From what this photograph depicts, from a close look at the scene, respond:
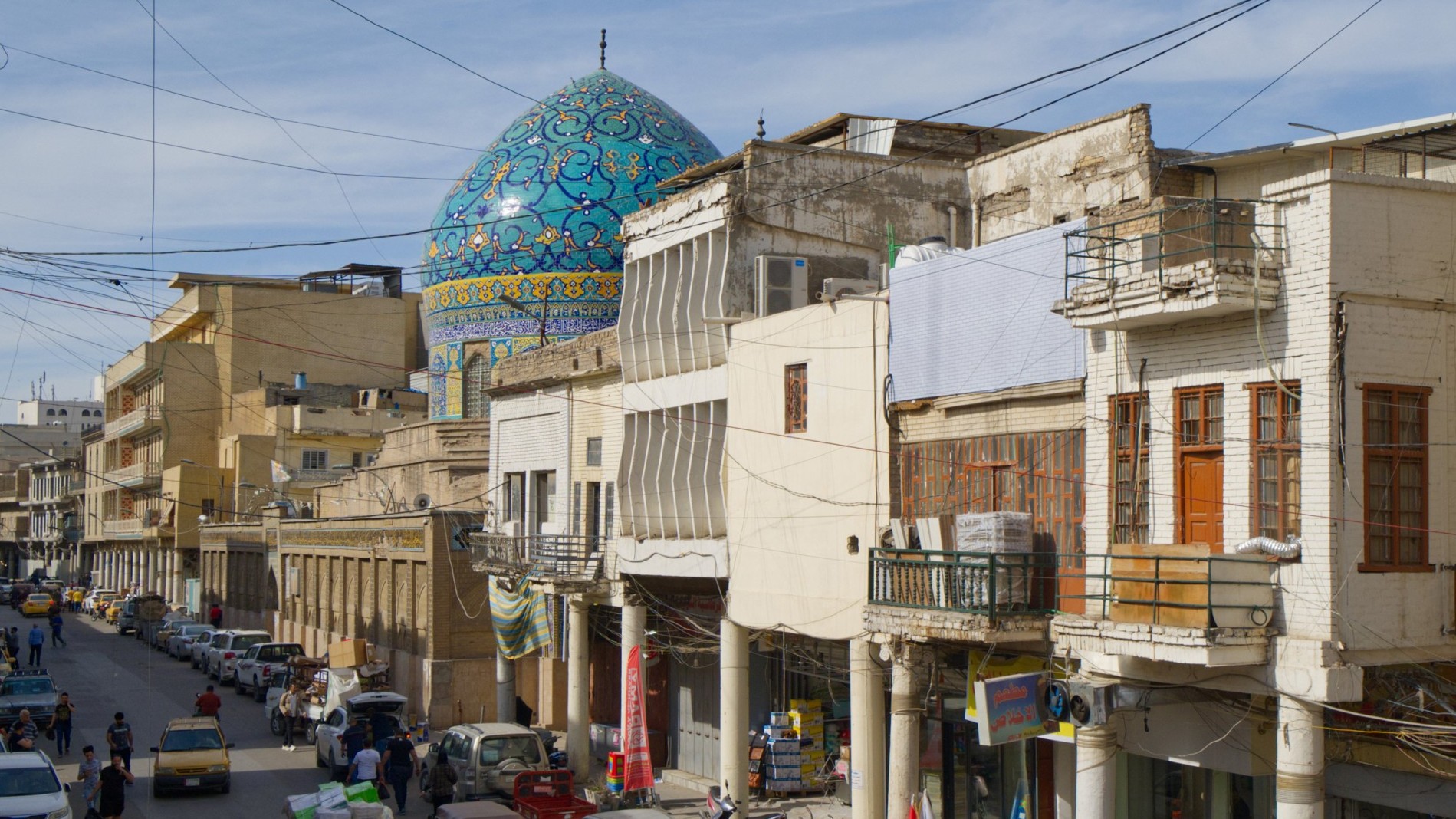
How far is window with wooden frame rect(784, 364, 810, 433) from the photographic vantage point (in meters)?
22.4

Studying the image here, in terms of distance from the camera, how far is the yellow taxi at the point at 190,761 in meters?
25.9

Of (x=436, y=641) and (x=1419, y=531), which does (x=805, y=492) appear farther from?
(x=436, y=641)

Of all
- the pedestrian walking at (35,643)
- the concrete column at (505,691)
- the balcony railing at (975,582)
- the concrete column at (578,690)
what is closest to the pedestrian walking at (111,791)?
the concrete column at (578,690)

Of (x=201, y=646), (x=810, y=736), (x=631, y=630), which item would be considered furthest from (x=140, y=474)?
(x=810, y=736)

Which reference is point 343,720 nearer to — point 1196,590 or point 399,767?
point 399,767

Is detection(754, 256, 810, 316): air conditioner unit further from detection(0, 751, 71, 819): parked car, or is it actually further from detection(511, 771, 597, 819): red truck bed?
detection(0, 751, 71, 819): parked car

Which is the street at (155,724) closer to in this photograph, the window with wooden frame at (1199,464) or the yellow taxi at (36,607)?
the yellow taxi at (36,607)

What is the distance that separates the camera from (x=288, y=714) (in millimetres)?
32219

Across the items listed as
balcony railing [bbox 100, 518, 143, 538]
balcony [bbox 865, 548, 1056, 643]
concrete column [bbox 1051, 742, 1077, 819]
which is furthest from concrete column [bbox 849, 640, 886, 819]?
balcony railing [bbox 100, 518, 143, 538]

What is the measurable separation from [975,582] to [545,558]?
1330 centimetres

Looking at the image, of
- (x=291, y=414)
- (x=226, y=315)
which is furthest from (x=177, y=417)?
(x=291, y=414)

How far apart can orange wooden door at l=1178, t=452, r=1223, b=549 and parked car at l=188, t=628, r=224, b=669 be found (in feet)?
117

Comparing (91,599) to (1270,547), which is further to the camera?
(91,599)

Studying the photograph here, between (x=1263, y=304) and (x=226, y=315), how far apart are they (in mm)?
59367
